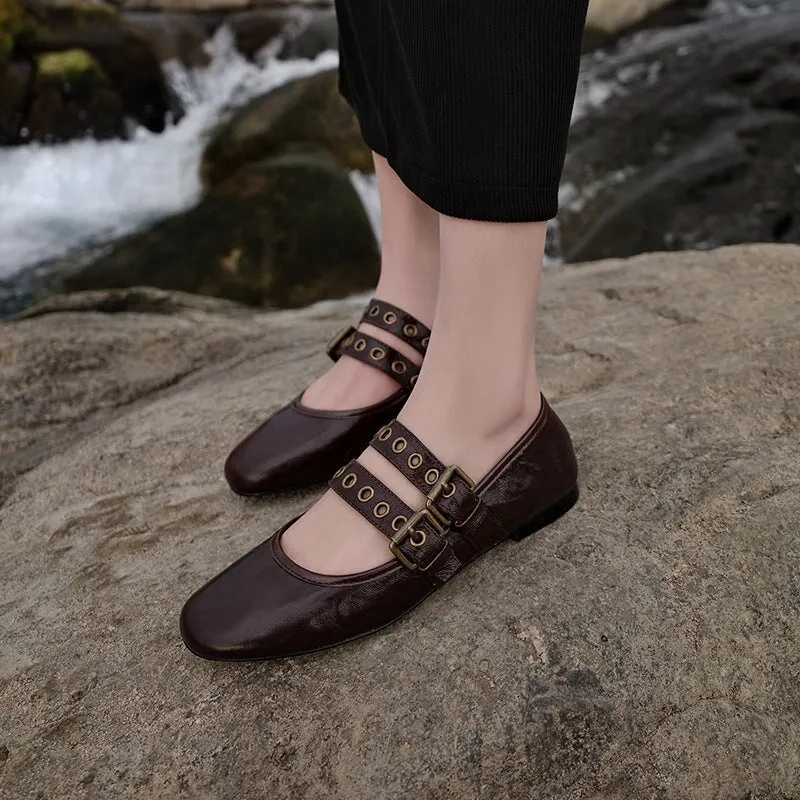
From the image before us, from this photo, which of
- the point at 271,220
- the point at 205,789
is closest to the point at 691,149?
the point at 271,220

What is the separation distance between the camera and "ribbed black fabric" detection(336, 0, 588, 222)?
2.47 ft

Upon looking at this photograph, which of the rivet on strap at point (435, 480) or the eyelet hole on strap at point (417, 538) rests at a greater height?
the rivet on strap at point (435, 480)

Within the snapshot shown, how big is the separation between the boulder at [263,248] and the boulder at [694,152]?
109 cm

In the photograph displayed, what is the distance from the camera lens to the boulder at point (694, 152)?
3.53 meters

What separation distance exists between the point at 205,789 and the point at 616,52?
619 cm

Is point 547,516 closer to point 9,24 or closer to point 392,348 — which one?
point 392,348

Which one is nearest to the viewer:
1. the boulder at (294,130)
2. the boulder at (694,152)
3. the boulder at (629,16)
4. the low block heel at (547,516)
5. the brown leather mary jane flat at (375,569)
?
the brown leather mary jane flat at (375,569)

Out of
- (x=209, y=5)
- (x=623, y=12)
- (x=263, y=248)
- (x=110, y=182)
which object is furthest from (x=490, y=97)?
(x=209, y=5)

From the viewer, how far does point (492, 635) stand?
0.87 metres

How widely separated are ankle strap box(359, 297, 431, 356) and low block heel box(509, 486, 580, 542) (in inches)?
11.5

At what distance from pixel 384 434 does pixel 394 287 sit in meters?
0.30

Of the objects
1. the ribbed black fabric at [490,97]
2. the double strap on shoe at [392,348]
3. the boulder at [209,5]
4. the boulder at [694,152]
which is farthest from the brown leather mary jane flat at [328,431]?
the boulder at [209,5]

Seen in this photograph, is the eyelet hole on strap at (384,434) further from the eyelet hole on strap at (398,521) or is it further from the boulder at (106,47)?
the boulder at (106,47)

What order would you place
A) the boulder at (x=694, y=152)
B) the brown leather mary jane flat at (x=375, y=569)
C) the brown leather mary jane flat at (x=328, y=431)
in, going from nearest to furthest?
the brown leather mary jane flat at (x=375, y=569)
the brown leather mary jane flat at (x=328, y=431)
the boulder at (x=694, y=152)
